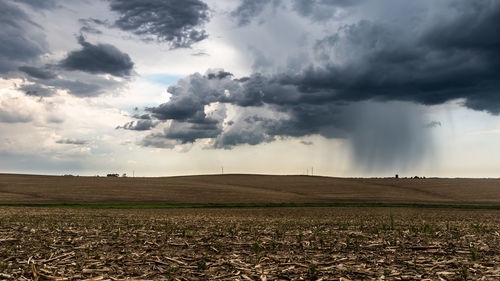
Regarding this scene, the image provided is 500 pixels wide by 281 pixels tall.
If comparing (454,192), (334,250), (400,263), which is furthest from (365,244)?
(454,192)

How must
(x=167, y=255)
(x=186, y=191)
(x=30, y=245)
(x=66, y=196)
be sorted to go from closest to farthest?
(x=167, y=255) → (x=30, y=245) → (x=66, y=196) → (x=186, y=191)

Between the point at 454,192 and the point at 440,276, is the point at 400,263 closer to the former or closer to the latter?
the point at 440,276

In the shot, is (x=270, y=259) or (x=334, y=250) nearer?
(x=270, y=259)

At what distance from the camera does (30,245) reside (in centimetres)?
1572

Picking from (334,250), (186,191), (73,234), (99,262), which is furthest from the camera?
(186,191)

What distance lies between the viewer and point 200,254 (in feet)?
45.6

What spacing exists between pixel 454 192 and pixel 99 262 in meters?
93.8

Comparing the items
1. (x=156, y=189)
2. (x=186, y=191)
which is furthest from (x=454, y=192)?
(x=156, y=189)

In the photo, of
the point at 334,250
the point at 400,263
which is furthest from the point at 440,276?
the point at 334,250

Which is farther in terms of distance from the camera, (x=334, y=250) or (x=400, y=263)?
(x=334, y=250)

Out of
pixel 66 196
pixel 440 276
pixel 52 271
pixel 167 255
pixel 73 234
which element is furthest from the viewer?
pixel 66 196

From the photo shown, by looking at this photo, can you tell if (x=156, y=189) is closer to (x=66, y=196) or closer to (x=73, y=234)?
(x=66, y=196)

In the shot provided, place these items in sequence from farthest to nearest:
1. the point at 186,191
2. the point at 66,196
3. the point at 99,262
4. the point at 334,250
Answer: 1. the point at 186,191
2. the point at 66,196
3. the point at 334,250
4. the point at 99,262

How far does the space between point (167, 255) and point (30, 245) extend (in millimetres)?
6694
